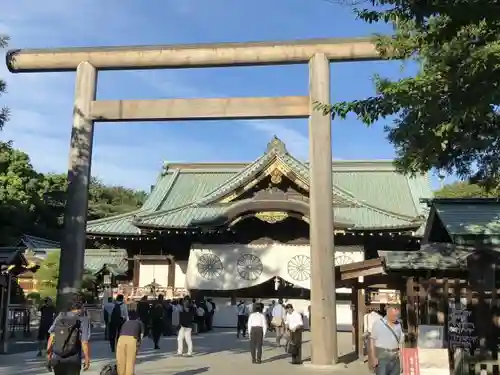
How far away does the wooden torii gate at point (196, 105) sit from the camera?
12820mm

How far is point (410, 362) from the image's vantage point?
8.88m

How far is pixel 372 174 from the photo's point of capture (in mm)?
30922

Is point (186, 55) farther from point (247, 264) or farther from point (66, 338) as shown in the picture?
point (247, 264)

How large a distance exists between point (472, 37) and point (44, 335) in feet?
41.9

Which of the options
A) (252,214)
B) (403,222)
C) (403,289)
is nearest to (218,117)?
(403,289)

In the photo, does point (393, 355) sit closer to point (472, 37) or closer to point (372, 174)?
point (472, 37)

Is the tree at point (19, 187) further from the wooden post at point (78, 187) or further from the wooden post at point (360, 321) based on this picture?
the wooden post at point (360, 321)

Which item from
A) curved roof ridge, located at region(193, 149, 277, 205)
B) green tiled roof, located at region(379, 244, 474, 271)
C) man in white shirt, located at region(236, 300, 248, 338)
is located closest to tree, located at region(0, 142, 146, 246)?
curved roof ridge, located at region(193, 149, 277, 205)

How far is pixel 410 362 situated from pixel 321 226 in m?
4.31

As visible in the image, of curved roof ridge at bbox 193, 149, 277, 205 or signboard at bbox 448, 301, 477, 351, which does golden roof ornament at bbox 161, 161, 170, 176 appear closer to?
curved roof ridge at bbox 193, 149, 277, 205

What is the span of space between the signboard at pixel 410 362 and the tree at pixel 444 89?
323 cm

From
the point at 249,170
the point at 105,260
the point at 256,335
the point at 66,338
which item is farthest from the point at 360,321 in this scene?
the point at 105,260

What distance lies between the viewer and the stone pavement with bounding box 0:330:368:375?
12.1m

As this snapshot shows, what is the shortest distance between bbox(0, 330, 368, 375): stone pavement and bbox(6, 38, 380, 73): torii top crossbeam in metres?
6.53
